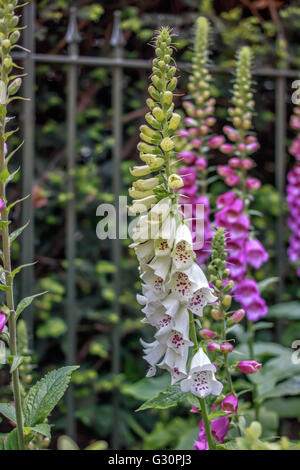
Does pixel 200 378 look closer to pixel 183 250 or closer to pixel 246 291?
pixel 183 250

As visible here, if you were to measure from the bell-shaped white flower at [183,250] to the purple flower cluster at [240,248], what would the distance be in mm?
711

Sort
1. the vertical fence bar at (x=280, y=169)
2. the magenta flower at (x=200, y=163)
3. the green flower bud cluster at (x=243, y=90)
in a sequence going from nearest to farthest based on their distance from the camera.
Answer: the green flower bud cluster at (x=243, y=90)
the magenta flower at (x=200, y=163)
the vertical fence bar at (x=280, y=169)

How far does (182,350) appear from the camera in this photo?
954 mm

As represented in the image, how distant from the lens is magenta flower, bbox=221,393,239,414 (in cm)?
103

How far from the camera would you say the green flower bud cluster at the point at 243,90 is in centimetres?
150

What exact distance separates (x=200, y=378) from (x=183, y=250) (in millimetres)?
232

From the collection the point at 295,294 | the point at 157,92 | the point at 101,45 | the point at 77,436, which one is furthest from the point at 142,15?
the point at 77,436

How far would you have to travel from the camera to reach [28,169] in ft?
6.68

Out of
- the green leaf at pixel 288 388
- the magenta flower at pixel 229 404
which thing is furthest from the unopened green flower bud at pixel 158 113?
the green leaf at pixel 288 388

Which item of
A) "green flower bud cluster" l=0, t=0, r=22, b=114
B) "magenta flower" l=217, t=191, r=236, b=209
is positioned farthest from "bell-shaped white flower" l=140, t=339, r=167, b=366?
"magenta flower" l=217, t=191, r=236, b=209

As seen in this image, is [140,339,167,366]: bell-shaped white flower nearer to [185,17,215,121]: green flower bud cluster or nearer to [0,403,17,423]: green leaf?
[0,403,17,423]: green leaf

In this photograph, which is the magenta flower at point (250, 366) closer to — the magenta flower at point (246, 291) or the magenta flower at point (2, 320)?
the magenta flower at point (2, 320)

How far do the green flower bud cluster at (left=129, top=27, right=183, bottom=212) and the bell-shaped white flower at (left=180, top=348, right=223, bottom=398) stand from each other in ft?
0.96
